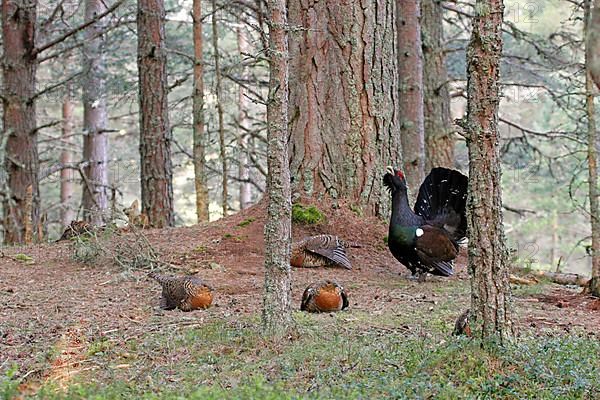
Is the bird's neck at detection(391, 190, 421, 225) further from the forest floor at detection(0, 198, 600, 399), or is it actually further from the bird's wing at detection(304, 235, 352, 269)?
the bird's wing at detection(304, 235, 352, 269)

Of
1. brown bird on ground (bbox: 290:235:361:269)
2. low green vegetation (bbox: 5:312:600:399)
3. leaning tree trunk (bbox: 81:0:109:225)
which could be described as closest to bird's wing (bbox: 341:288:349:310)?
low green vegetation (bbox: 5:312:600:399)

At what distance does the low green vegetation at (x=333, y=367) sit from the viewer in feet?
15.0

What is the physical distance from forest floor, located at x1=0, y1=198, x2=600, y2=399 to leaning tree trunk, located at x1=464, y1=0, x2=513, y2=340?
29cm

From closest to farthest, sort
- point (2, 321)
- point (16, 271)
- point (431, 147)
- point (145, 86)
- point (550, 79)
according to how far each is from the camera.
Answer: point (2, 321), point (16, 271), point (145, 86), point (431, 147), point (550, 79)

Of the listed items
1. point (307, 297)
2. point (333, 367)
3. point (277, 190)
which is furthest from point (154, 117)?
point (333, 367)

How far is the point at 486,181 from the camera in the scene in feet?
Result: 16.8

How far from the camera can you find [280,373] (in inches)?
195

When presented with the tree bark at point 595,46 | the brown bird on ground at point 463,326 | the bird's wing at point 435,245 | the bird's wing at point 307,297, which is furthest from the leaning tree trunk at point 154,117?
the tree bark at point 595,46

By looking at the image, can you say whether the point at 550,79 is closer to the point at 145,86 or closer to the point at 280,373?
the point at 145,86

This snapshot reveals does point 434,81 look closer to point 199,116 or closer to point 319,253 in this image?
point 199,116

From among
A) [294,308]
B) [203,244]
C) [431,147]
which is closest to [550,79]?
[431,147]

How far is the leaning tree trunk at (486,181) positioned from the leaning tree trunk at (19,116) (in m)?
9.83

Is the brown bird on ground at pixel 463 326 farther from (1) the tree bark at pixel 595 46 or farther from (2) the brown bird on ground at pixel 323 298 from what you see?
(1) the tree bark at pixel 595 46

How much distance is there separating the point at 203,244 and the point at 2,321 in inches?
125
